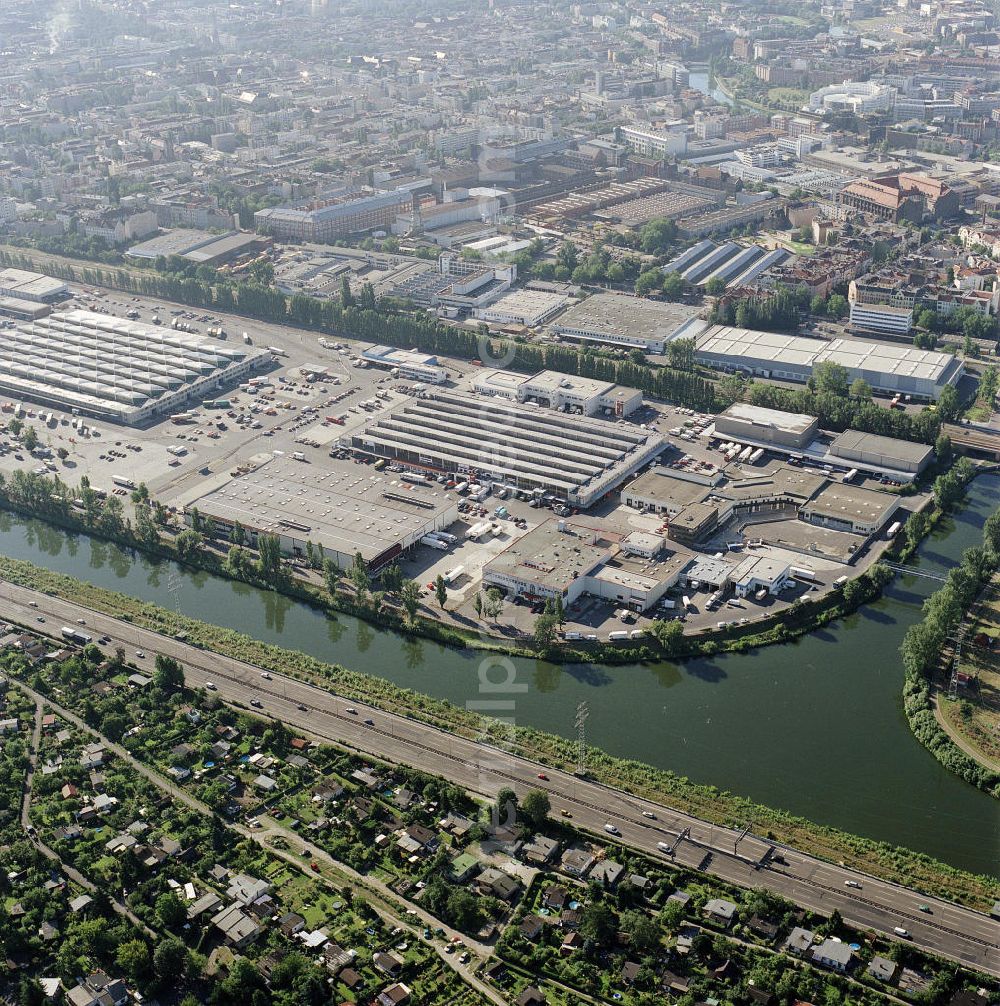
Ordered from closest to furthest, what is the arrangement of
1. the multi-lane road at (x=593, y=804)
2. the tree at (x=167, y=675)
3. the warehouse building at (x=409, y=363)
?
1. the multi-lane road at (x=593, y=804)
2. the tree at (x=167, y=675)
3. the warehouse building at (x=409, y=363)

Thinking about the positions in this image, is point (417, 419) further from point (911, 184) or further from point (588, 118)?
point (588, 118)

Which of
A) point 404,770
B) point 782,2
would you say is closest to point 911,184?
point 404,770

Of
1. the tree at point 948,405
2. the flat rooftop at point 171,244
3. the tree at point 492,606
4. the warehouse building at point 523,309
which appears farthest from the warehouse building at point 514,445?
the flat rooftop at point 171,244

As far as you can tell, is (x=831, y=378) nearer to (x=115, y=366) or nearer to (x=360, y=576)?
(x=360, y=576)

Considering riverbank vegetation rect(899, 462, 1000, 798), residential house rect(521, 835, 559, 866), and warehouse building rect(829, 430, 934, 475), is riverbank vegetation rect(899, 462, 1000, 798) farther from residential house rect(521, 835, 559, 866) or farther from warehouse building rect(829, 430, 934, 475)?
residential house rect(521, 835, 559, 866)

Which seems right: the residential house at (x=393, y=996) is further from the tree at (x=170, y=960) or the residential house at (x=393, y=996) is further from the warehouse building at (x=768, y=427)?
the warehouse building at (x=768, y=427)
